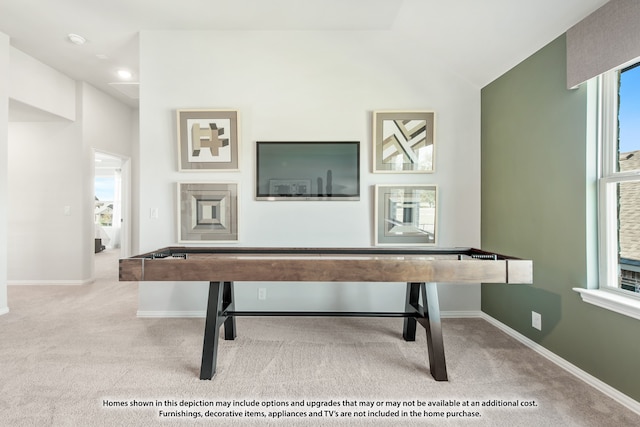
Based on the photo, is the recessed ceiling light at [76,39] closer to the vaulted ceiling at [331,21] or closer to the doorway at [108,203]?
the vaulted ceiling at [331,21]

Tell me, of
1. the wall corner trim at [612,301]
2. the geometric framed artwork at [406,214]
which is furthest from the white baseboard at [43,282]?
the wall corner trim at [612,301]

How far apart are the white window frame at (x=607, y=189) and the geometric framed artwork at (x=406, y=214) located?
1.18 m

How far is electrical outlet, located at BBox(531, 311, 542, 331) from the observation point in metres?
2.23

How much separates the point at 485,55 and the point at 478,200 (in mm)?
1287

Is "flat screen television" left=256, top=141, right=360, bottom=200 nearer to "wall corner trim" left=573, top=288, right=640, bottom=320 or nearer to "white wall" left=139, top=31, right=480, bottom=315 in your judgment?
"white wall" left=139, top=31, right=480, bottom=315

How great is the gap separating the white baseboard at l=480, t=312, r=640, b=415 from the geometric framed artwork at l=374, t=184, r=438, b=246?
3.21 ft

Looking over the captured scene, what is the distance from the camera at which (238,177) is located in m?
2.88

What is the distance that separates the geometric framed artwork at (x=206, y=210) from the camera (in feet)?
9.34

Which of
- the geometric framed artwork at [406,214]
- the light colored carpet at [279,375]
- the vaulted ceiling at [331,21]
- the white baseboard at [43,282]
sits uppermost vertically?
the vaulted ceiling at [331,21]

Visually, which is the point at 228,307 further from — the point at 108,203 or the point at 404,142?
the point at 108,203

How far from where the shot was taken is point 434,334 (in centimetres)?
191

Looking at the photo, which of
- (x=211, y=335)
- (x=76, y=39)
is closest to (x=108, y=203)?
(x=76, y=39)

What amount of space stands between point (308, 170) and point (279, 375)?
1.74 metres

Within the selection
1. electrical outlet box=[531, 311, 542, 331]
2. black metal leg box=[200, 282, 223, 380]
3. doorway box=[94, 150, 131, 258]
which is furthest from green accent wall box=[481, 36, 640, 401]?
doorway box=[94, 150, 131, 258]
